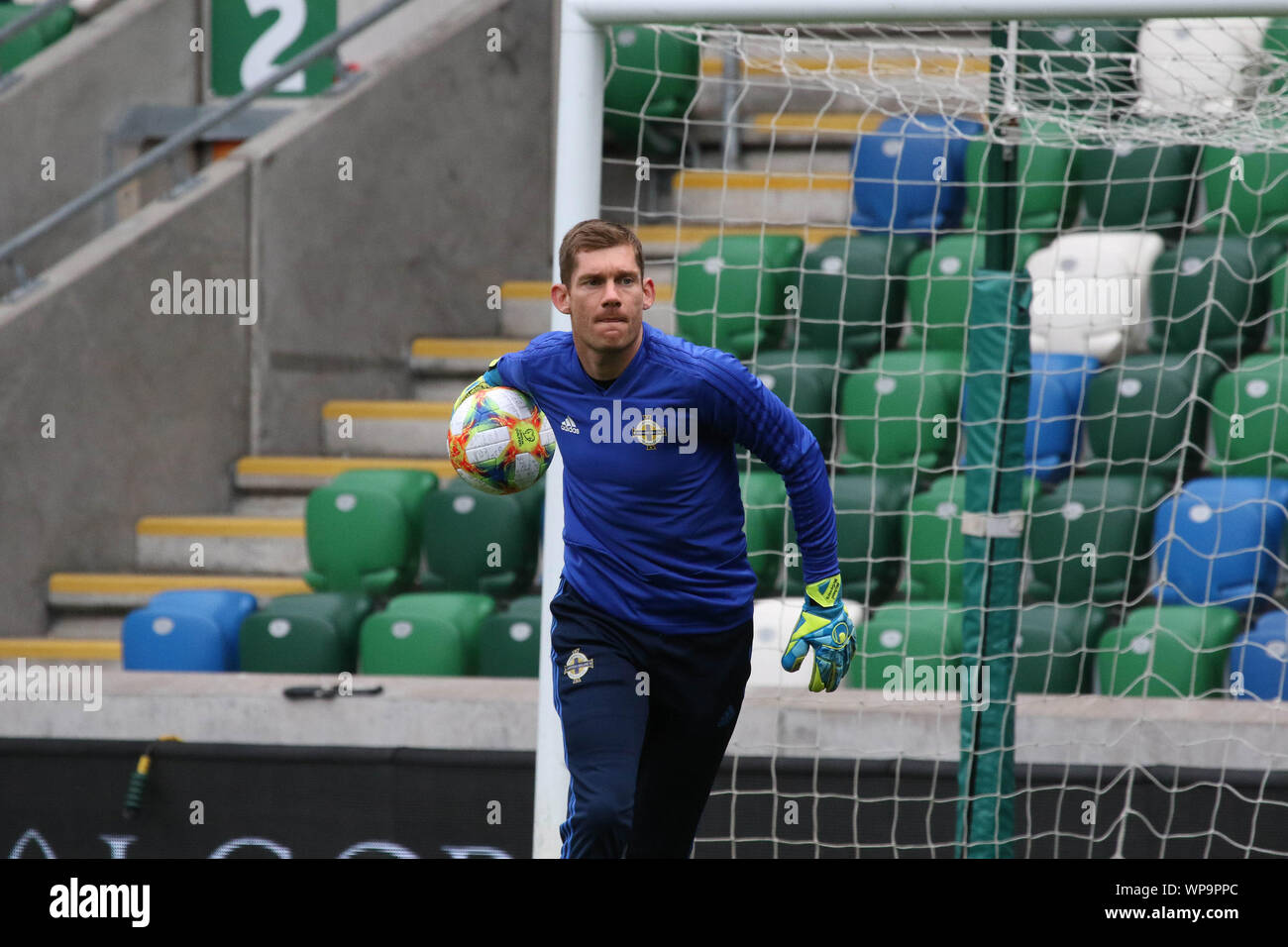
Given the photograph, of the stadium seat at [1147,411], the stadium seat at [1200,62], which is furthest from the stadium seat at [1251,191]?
the stadium seat at [1147,411]

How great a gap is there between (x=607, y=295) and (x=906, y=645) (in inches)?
96.0

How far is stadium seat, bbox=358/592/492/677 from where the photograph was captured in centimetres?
589

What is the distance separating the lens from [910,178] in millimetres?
6949

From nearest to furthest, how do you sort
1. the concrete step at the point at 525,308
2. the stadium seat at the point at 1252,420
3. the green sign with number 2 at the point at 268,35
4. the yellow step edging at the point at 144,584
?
the stadium seat at the point at 1252,420 < the yellow step edging at the point at 144,584 < the concrete step at the point at 525,308 < the green sign with number 2 at the point at 268,35

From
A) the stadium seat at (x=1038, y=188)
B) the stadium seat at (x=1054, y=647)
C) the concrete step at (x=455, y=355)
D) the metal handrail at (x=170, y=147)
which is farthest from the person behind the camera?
the concrete step at (x=455, y=355)

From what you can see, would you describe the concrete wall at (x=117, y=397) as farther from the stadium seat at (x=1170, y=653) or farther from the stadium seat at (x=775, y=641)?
the stadium seat at (x=1170, y=653)

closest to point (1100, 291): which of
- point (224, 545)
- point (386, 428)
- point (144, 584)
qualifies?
point (386, 428)

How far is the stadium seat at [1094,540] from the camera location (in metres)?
5.66

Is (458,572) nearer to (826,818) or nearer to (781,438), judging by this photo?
(826,818)

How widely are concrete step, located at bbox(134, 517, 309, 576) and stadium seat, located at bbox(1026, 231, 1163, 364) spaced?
3.26 metres

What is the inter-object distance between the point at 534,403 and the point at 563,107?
1.15m

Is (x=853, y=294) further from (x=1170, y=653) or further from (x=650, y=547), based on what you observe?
(x=650, y=547)

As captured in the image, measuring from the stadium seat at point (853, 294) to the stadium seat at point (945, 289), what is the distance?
11cm

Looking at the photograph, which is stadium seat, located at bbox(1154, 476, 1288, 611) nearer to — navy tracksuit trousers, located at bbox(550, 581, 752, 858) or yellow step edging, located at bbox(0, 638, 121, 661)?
navy tracksuit trousers, located at bbox(550, 581, 752, 858)
